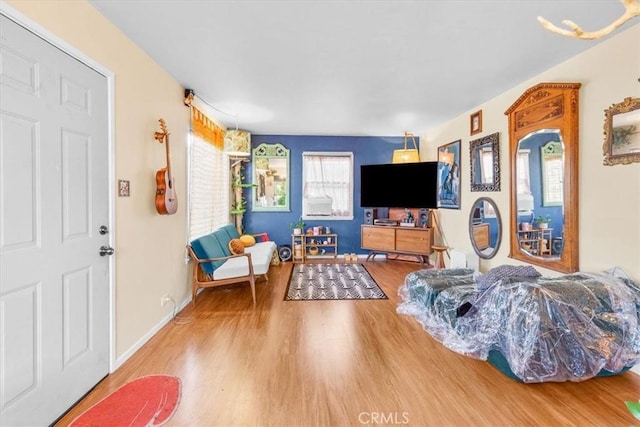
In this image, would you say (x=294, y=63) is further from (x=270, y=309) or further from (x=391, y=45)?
(x=270, y=309)

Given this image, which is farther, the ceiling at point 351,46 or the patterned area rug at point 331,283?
the patterned area rug at point 331,283

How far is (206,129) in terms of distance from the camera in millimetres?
3703

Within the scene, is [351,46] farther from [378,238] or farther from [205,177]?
[378,238]

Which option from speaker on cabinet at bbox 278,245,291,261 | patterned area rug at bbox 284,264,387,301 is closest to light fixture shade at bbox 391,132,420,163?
patterned area rug at bbox 284,264,387,301

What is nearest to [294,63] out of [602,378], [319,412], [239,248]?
[239,248]

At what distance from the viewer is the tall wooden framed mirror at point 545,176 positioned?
2.37 m

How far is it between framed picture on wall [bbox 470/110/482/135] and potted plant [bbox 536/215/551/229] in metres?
1.49

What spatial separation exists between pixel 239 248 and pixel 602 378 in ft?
12.1

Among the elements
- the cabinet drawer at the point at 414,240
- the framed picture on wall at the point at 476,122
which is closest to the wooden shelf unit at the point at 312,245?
the cabinet drawer at the point at 414,240

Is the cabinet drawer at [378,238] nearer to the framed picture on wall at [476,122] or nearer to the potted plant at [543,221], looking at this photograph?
the framed picture on wall at [476,122]

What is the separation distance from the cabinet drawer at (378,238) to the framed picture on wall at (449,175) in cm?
101

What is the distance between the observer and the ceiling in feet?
5.84

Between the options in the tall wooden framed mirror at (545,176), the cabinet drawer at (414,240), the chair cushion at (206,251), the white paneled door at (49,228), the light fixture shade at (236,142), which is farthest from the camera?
the cabinet drawer at (414,240)

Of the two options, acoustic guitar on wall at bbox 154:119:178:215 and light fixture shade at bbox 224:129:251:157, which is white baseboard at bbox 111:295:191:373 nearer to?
acoustic guitar on wall at bbox 154:119:178:215
